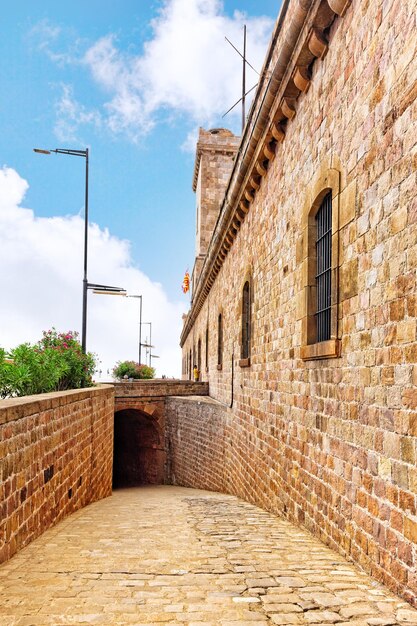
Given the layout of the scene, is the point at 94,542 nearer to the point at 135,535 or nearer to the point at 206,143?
the point at 135,535

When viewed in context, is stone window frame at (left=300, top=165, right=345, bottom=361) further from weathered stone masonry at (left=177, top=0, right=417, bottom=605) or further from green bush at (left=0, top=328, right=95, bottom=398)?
green bush at (left=0, top=328, right=95, bottom=398)

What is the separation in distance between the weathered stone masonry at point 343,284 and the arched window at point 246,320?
1261 mm

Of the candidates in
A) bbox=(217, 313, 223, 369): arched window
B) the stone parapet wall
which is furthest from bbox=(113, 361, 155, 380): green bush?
bbox=(217, 313, 223, 369): arched window

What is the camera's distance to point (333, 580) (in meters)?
3.84

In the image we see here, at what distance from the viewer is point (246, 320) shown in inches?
415

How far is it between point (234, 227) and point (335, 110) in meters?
6.56

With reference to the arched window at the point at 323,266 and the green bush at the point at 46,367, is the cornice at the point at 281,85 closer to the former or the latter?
the arched window at the point at 323,266

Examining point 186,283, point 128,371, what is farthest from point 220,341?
point 186,283

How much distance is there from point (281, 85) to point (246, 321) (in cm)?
501

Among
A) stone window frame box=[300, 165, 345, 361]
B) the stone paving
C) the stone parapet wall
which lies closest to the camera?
the stone paving

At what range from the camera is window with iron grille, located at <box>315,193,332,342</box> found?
532 cm

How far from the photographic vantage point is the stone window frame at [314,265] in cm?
481

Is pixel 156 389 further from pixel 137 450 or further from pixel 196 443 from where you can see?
pixel 196 443

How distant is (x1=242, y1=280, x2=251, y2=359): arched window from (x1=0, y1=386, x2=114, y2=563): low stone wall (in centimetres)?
300
